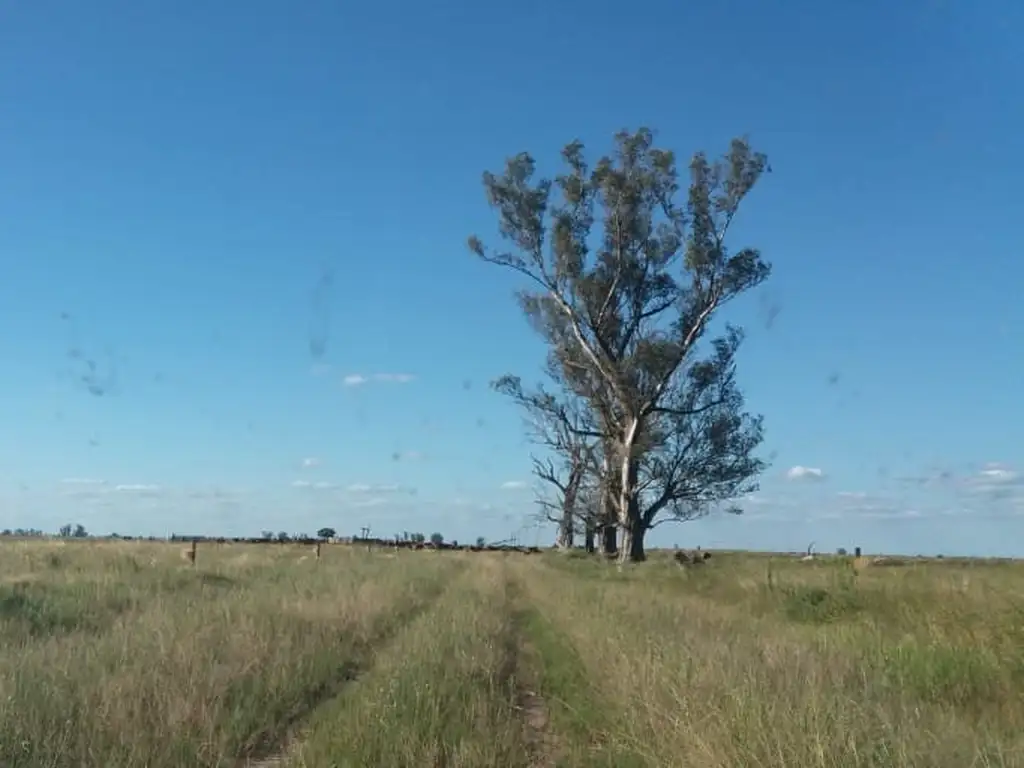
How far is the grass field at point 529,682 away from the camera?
6.90 m

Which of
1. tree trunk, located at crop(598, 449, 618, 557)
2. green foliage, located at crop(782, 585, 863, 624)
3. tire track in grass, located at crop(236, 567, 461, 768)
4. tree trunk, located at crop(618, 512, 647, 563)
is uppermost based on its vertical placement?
tree trunk, located at crop(598, 449, 618, 557)

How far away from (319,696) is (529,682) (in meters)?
2.45

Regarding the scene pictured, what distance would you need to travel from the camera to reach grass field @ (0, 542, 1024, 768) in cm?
690

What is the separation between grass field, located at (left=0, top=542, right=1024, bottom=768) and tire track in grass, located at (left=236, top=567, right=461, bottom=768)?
1.3 inches

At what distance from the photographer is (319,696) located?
1109 centimetres

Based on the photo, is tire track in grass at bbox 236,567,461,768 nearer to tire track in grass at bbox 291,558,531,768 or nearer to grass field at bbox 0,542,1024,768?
grass field at bbox 0,542,1024,768

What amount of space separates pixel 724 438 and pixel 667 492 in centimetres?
320

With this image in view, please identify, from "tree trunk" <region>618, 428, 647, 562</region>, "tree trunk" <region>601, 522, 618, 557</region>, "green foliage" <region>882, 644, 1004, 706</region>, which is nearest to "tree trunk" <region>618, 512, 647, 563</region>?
"tree trunk" <region>618, 428, 647, 562</region>

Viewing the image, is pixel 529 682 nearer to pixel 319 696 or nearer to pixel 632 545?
pixel 319 696

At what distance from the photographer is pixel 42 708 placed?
27.9 ft

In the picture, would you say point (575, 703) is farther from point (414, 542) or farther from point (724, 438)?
point (414, 542)

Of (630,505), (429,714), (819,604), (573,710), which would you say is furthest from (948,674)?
(630,505)

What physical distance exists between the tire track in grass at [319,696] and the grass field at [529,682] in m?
0.03

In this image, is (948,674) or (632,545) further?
(632,545)
